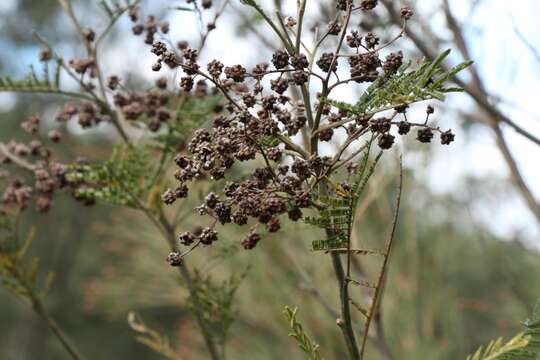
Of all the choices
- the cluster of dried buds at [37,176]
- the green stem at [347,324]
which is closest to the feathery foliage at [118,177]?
the cluster of dried buds at [37,176]

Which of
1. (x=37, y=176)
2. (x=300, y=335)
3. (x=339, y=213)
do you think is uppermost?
(x=37, y=176)

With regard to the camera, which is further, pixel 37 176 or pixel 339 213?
pixel 37 176

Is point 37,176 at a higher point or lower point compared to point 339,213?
higher

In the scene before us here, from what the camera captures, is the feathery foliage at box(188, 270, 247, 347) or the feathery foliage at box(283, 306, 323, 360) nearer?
the feathery foliage at box(283, 306, 323, 360)

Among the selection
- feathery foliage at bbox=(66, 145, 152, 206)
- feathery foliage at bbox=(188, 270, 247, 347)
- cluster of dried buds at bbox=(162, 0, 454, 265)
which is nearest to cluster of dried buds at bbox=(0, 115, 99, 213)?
Answer: feathery foliage at bbox=(66, 145, 152, 206)

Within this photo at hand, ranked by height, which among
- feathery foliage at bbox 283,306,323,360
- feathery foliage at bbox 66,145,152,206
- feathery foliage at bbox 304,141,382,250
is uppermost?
feathery foliage at bbox 66,145,152,206

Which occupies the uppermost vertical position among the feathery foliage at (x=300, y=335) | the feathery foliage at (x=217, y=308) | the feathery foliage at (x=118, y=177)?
the feathery foliage at (x=118, y=177)

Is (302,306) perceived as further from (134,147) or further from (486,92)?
(134,147)

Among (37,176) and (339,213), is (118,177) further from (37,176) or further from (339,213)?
(339,213)

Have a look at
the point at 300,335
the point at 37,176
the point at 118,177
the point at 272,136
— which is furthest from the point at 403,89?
the point at 37,176

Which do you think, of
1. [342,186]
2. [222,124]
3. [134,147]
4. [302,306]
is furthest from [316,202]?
[302,306]

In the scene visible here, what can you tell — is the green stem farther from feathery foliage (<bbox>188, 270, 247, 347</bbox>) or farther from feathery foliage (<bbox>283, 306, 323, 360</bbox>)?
feathery foliage (<bbox>188, 270, 247, 347</bbox>)

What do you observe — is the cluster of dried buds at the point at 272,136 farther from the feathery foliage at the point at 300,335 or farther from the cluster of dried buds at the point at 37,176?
the cluster of dried buds at the point at 37,176
